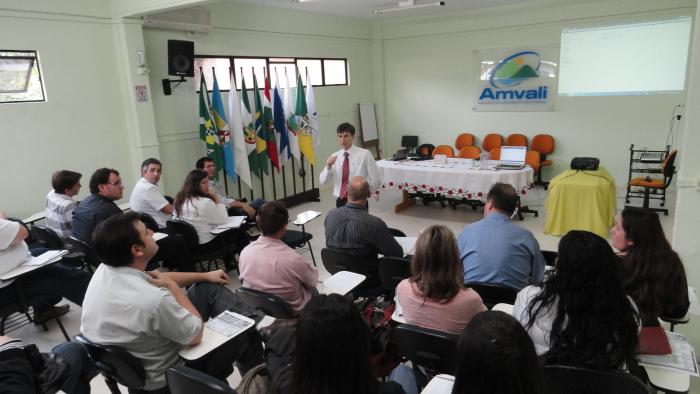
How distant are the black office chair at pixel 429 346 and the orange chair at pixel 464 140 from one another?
6933 mm

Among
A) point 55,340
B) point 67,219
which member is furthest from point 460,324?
point 67,219

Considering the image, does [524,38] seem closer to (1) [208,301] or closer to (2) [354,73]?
(2) [354,73]

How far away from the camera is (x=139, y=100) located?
5117 mm

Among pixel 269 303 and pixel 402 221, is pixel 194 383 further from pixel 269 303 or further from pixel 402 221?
pixel 402 221

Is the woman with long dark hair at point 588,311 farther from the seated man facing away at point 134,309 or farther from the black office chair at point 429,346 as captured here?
the seated man facing away at point 134,309

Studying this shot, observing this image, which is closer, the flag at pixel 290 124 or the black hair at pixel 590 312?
the black hair at pixel 590 312

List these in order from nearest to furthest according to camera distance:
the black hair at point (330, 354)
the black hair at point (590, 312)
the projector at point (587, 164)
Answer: the black hair at point (330, 354)
the black hair at point (590, 312)
the projector at point (587, 164)

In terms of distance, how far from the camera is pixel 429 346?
5.95ft

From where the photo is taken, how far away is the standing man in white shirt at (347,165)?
471cm

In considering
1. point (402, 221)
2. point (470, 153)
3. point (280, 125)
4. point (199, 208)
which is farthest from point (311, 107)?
point (199, 208)

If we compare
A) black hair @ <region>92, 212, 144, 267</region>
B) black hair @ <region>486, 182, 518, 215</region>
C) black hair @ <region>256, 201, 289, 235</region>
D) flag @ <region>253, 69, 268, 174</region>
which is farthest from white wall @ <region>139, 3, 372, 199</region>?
black hair @ <region>486, 182, 518, 215</region>

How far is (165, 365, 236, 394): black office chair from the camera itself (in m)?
1.43

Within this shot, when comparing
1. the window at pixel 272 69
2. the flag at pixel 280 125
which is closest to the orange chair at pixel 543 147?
the window at pixel 272 69

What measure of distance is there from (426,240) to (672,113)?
21.9ft
